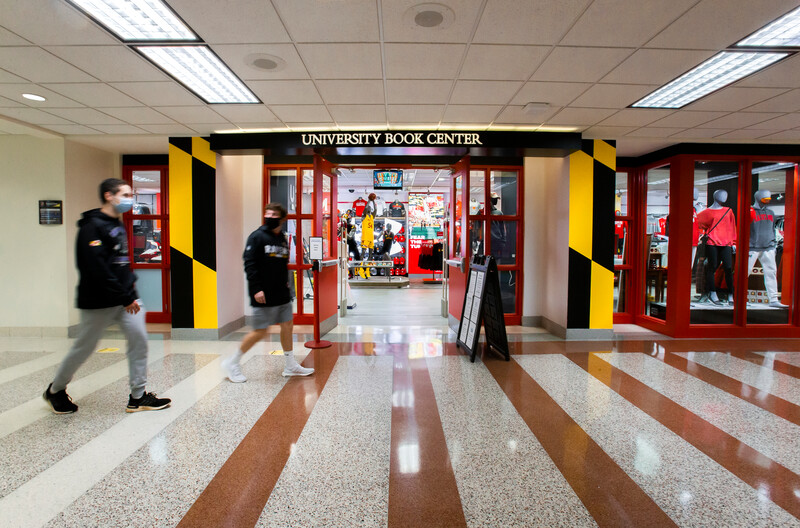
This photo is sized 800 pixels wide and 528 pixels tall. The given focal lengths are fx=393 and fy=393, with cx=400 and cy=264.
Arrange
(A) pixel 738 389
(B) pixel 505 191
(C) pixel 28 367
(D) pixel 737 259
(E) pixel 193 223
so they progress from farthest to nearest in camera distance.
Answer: (B) pixel 505 191 → (D) pixel 737 259 → (E) pixel 193 223 → (C) pixel 28 367 → (A) pixel 738 389

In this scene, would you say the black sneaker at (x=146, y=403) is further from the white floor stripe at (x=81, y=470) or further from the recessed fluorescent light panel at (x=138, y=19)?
the recessed fluorescent light panel at (x=138, y=19)

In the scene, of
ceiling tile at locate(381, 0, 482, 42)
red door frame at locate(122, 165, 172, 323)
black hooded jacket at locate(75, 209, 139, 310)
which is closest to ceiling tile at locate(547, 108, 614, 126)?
ceiling tile at locate(381, 0, 482, 42)

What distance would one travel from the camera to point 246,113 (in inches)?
164

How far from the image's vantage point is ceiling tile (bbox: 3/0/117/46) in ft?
7.59

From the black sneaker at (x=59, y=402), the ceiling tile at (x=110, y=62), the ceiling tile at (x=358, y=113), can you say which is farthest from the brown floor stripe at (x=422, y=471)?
the ceiling tile at (x=110, y=62)

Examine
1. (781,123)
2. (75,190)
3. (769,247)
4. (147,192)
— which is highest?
(781,123)

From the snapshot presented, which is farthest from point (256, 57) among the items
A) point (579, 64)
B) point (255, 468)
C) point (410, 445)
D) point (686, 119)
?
point (686, 119)

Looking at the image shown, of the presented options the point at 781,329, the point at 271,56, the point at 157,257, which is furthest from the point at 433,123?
the point at 781,329

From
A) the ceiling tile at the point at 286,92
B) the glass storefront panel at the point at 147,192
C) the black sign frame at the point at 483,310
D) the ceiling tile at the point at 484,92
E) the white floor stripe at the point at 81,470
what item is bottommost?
the white floor stripe at the point at 81,470

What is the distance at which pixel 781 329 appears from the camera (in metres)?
5.35

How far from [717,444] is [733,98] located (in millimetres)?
3091

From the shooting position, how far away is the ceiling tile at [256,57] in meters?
2.81

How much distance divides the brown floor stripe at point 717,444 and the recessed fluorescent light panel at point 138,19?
13.9 feet

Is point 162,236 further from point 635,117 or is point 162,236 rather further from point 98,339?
point 635,117
